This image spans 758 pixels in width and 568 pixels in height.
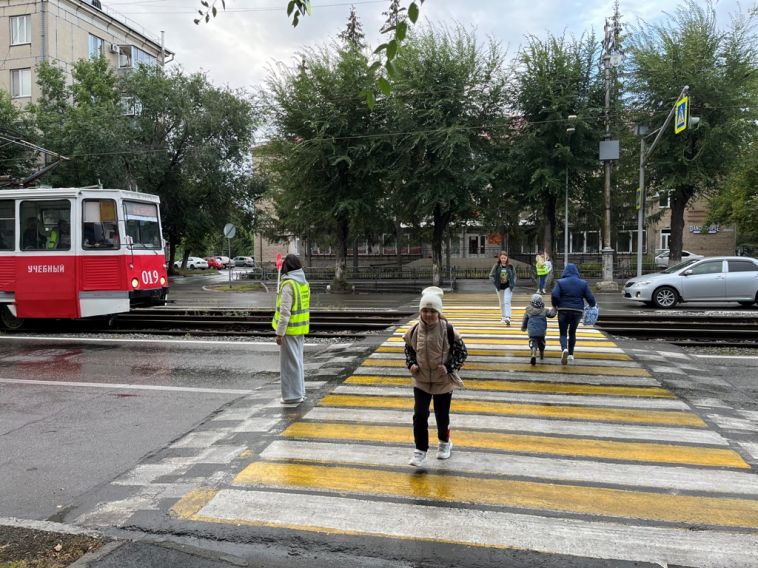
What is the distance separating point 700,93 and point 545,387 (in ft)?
75.7

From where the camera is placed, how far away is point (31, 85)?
41.8 meters

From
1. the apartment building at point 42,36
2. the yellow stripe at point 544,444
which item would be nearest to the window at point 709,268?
the yellow stripe at point 544,444

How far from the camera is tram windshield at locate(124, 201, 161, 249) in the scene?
1345 centimetres

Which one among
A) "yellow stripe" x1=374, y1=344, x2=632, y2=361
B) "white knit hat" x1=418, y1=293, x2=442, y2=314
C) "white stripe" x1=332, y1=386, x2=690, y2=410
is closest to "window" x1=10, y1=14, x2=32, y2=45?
"yellow stripe" x1=374, y1=344, x2=632, y2=361

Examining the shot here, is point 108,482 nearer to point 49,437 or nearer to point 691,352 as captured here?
point 49,437

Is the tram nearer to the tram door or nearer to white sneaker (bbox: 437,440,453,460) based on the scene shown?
the tram door

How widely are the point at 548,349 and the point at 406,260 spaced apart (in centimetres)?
3795

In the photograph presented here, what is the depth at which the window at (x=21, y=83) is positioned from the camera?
41656 mm

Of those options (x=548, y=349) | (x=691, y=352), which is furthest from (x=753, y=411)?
(x=691, y=352)

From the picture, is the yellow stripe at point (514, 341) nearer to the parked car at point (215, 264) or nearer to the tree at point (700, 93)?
the tree at point (700, 93)

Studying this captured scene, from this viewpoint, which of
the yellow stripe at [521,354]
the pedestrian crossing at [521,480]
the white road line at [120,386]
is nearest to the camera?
the pedestrian crossing at [521,480]

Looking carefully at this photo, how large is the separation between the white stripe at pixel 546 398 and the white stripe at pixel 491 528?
3138 millimetres

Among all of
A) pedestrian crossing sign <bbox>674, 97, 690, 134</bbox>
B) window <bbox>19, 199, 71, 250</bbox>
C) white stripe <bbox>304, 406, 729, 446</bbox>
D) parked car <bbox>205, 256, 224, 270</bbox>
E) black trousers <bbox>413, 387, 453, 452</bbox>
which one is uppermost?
pedestrian crossing sign <bbox>674, 97, 690, 134</bbox>

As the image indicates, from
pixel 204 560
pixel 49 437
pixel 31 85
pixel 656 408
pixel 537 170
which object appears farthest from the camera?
pixel 31 85
